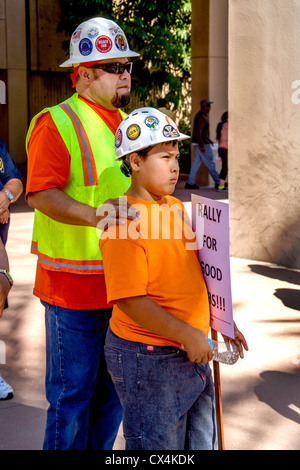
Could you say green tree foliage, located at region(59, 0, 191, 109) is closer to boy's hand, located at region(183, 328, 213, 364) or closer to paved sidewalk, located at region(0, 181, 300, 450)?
paved sidewalk, located at region(0, 181, 300, 450)

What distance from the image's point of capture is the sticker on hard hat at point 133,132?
8.84 feet

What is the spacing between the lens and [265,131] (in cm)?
863

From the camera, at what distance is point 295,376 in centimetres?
502

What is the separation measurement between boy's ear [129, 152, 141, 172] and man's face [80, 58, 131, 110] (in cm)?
51

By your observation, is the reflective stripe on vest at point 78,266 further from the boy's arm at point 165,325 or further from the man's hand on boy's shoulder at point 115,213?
the boy's arm at point 165,325

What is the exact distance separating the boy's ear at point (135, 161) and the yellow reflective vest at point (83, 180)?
1.06 feet

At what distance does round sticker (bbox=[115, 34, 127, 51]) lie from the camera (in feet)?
10.4

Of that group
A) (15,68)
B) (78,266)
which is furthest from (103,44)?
(15,68)

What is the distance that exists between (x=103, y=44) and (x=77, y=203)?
0.71m

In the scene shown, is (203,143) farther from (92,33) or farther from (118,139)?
(118,139)

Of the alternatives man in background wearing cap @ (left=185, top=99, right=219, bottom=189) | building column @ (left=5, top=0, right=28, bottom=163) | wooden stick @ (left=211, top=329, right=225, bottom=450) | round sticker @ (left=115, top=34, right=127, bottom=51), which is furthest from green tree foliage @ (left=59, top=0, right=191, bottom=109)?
wooden stick @ (left=211, top=329, right=225, bottom=450)

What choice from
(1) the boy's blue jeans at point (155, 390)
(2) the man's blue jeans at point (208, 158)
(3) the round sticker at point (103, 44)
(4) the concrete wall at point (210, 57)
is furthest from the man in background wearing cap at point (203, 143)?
(1) the boy's blue jeans at point (155, 390)
